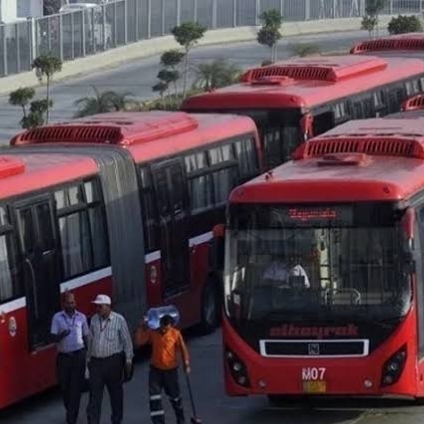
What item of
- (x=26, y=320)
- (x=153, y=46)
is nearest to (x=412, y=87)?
(x=26, y=320)

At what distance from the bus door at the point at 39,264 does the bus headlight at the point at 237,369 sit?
2.57 m

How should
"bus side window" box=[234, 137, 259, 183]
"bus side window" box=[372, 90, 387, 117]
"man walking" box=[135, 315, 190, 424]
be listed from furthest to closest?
"bus side window" box=[372, 90, 387, 117] → "bus side window" box=[234, 137, 259, 183] → "man walking" box=[135, 315, 190, 424]

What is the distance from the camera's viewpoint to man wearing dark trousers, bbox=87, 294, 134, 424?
18.1 meters

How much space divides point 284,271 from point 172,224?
5.50 m

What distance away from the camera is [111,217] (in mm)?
21469

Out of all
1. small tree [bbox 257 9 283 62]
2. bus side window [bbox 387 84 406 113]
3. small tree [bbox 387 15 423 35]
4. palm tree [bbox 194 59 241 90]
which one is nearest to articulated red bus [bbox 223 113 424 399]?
bus side window [bbox 387 84 406 113]

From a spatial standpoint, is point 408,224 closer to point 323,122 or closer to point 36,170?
point 36,170

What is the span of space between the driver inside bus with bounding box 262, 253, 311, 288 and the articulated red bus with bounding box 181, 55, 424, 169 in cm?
943

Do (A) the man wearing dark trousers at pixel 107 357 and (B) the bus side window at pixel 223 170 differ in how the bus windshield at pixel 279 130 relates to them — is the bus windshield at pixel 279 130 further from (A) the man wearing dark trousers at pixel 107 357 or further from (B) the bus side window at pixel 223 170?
(A) the man wearing dark trousers at pixel 107 357

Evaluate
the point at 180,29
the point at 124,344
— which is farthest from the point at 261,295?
the point at 180,29

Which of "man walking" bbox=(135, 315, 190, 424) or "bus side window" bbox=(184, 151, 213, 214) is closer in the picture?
"man walking" bbox=(135, 315, 190, 424)

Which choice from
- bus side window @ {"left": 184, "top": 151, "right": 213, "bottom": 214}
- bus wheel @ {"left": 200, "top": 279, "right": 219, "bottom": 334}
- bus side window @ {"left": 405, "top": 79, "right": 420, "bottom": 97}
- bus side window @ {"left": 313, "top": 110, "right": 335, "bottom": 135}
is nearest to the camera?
bus side window @ {"left": 184, "top": 151, "right": 213, "bottom": 214}

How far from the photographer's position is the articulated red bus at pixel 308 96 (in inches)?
1083

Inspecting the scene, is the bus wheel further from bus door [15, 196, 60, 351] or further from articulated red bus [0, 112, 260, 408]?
Answer: bus door [15, 196, 60, 351]
